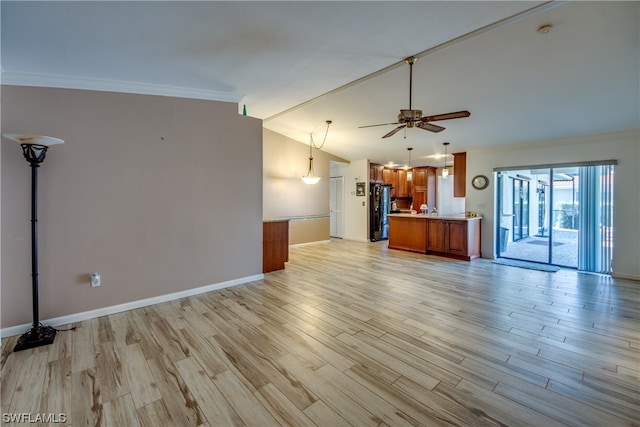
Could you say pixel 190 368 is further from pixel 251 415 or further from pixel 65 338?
pixel 65 338

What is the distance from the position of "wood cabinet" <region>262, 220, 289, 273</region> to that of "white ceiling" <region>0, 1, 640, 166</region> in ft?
7.11

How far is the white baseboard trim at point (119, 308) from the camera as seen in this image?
2773 millimetres

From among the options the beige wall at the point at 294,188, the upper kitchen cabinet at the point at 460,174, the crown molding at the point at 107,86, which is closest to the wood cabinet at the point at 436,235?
the upper kitchen cabinet at the point at 460,174

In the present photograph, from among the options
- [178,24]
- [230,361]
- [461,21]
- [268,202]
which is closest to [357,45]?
[461,21]

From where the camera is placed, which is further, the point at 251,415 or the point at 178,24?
the point at 178,24

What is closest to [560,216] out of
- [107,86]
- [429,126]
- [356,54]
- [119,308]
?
[429,126]

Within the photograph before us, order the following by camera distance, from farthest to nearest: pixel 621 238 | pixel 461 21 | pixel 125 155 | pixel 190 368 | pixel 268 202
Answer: pixel 268 202 → pixel 621 238 → pixel 125 155 → pixel 461 21 → pixel 190 368

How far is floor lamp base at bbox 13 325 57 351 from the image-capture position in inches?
98.6

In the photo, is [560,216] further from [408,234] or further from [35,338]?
[35,338]

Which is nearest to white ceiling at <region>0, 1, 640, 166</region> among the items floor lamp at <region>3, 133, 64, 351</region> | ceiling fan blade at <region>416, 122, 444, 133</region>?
ceiling fan blade at <region>416, 122, 444, 133</region>

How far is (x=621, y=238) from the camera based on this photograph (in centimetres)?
464

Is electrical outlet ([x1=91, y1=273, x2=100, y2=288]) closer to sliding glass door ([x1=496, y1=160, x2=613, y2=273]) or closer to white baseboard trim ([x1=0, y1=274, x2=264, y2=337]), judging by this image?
white baseboard trim ([x1=0, y1=274, x2=264, y2=337])

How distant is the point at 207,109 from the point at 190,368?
3.22 m

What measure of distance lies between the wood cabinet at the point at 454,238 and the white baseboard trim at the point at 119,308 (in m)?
4.41
